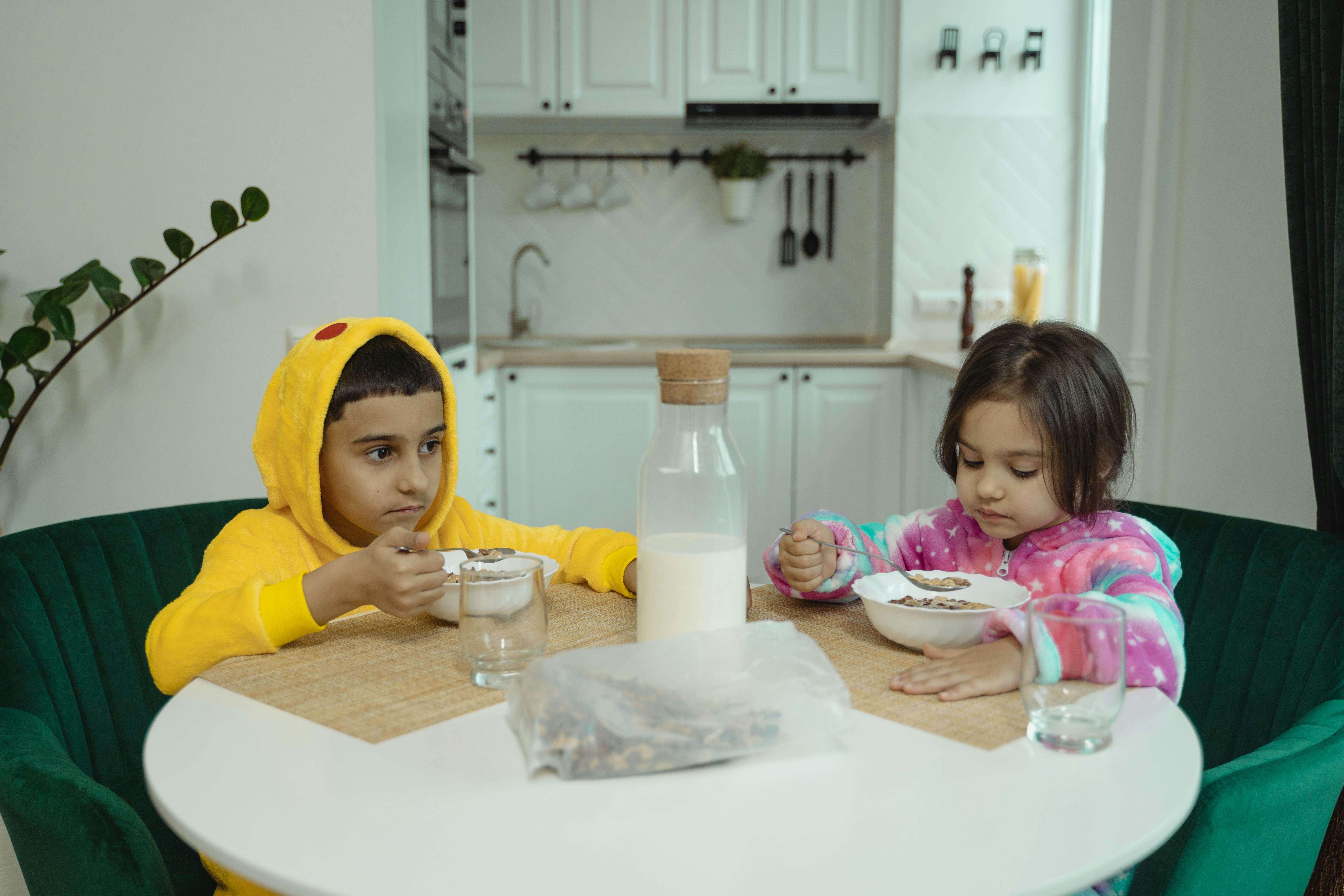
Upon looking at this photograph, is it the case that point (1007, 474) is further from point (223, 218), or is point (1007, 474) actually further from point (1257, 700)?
point (223, 218)

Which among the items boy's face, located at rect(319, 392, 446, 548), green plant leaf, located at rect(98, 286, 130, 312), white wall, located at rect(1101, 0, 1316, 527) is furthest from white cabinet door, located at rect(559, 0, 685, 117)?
boy's face, located at rect(319, 392, 446, 548)

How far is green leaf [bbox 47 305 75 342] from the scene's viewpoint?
1.76 meters

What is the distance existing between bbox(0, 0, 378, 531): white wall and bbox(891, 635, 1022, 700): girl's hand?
1.50m

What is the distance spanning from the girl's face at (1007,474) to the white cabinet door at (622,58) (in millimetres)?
2636

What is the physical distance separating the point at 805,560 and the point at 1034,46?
3.07 meters

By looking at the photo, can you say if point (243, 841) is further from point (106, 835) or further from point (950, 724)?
point (950, 724)

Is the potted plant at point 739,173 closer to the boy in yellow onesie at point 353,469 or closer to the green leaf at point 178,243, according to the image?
the green leaf at point 178,243

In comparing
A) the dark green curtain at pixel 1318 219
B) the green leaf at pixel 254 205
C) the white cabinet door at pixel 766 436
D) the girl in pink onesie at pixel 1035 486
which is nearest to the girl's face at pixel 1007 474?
the girl in pink onesie at pixel 1035 486

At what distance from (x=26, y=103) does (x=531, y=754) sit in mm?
1893

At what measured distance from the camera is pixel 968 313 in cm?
354

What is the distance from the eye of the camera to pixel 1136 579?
986 mm

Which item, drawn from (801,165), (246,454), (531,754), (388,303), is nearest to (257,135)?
(388,303)

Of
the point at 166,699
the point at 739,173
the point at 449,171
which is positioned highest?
the point at 739,173

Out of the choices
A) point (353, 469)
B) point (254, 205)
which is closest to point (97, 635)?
point (353, 469)
